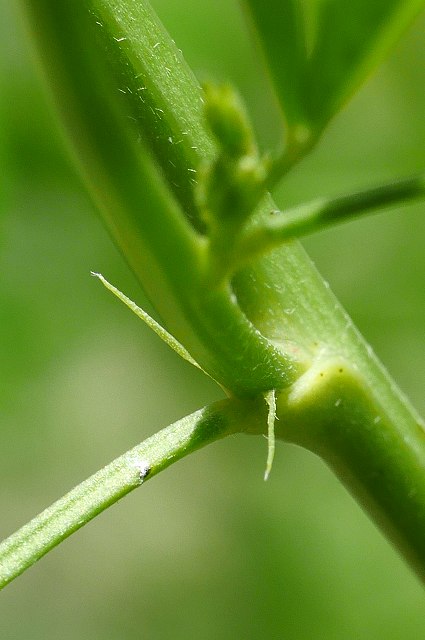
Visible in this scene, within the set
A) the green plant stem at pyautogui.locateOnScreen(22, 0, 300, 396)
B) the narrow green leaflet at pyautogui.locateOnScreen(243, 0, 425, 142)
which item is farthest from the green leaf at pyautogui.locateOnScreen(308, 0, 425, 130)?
the green plant stem at pyautogui.locateOnScreen(22, 0, 300, 396)

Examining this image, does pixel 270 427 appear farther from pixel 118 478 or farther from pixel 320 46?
pixel 320 46

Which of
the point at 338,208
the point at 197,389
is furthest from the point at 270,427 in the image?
the point at 197,389

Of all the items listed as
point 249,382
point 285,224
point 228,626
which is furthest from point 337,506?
point 285,224

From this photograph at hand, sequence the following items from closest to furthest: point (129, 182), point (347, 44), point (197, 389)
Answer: point (347, 44) → point (129, 182) → point (197, 389)

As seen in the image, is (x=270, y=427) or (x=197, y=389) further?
(x=197, y=389)

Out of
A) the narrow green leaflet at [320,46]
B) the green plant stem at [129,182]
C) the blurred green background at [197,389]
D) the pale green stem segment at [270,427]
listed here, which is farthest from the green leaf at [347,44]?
the blurred green background at [197,389]

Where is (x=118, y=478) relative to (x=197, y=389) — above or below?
below

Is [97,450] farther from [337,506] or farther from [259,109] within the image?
[259,109]

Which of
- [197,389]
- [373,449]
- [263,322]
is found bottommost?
[373,449]
